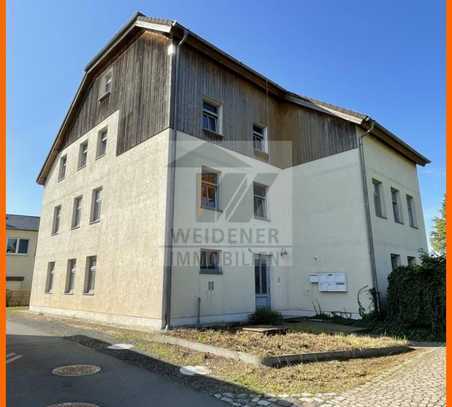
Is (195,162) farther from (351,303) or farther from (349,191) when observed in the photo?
(351,303)

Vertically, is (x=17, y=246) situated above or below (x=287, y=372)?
above

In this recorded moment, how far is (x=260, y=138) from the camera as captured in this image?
1645cm

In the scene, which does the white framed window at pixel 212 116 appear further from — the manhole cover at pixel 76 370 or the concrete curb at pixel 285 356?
the manhole cover at pixel 76 370

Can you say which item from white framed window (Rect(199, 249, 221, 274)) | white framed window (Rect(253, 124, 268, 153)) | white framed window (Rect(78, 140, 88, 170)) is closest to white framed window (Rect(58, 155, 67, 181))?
white framed window (Rect(78, 140, 88, 170))

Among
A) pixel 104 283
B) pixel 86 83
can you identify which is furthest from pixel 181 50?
pixel 104 283

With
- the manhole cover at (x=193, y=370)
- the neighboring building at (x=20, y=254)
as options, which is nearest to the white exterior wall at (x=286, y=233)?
the manhole cover at (x=193, y=370)

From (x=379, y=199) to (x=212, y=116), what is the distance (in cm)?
870

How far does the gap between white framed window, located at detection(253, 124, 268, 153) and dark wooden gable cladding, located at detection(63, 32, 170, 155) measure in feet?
16.9

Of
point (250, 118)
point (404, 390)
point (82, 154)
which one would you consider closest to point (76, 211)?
point (82, 154)

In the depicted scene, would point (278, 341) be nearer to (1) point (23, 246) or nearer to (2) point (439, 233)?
(1) point (23, 246)

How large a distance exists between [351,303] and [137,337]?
8523mm

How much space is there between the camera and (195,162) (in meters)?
12.6

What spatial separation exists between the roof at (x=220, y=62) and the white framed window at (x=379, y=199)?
2271mm

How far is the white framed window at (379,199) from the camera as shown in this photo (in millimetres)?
15255
